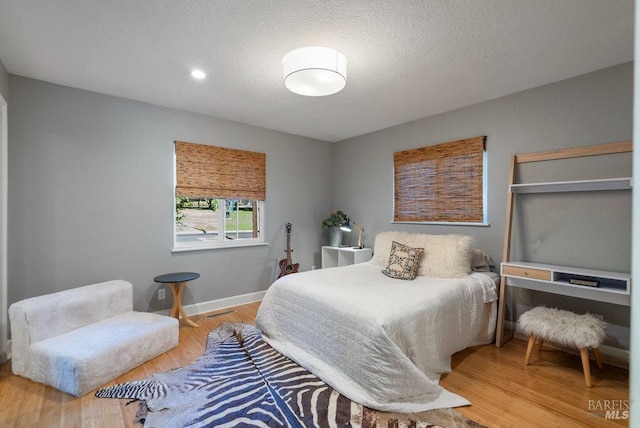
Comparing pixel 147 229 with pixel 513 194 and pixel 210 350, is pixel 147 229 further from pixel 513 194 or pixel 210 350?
pixel 513 194

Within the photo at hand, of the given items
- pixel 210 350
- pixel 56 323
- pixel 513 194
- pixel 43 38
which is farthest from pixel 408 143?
pixel 56 323

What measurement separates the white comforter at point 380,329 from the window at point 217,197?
1505 mm

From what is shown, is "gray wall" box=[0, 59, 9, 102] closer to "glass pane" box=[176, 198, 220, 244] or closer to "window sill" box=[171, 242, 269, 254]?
"glass pane" box=[176, 198, 220, 244]

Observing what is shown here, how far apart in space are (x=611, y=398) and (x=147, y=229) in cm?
419

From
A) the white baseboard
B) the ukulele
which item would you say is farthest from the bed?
the ukulele

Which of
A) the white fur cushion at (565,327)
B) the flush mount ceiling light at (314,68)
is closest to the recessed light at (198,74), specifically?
the flush mount ceiling light at (314,68)

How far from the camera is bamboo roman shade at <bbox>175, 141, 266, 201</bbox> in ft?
11.6

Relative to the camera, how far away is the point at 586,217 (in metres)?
2.64

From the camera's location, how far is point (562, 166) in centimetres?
277

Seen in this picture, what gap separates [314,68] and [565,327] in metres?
2.61

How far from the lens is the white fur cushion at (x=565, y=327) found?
2.17m

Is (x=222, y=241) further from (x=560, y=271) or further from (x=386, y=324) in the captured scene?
(x=560, y=271)

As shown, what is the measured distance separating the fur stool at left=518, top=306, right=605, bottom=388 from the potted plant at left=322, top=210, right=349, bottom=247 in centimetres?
254

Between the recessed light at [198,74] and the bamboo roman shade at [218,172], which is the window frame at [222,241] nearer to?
the bamboo roman shade at [218,172]
